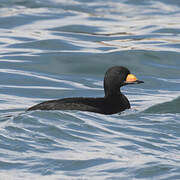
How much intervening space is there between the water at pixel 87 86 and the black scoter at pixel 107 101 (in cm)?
22

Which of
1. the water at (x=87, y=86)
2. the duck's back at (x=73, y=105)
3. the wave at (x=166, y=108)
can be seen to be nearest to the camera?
the water at (x=87, y=86)

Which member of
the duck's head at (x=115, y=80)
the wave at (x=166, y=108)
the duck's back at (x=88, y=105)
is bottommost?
the wave at (x=166, y=108)

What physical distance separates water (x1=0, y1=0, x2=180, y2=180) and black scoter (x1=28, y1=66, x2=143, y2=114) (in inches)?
8.8

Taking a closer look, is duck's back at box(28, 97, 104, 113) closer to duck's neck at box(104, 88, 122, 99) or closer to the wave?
duck's neck at box(104, 88, 122, 99)

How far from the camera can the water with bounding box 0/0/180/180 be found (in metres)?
6.43

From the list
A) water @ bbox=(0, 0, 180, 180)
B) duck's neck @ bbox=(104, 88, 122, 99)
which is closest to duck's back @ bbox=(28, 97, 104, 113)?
water @ bbox=(0, 0, 180, 180)

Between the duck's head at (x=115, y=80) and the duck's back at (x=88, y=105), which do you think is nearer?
the duck's back at (x=88, y=105)

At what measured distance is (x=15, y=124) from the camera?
24.9 feet

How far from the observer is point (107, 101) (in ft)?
30.2

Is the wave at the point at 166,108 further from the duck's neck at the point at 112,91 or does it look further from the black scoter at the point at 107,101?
the duck's neck at the point at 112,91

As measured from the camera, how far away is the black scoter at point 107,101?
27.8ft

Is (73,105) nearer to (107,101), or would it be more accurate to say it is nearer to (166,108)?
(107,101)

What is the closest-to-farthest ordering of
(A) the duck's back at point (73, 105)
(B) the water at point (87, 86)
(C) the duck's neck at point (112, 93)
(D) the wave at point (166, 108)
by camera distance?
(B) the water at point (87, 86) < (A) the duck's back at point (73, 105) < (D) the wave at point (166, 108) < (C) the duck's neck at point (112, 93)

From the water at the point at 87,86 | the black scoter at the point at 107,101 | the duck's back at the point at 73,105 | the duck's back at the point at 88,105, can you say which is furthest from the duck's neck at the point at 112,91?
the duck's back at the point at 73,105
